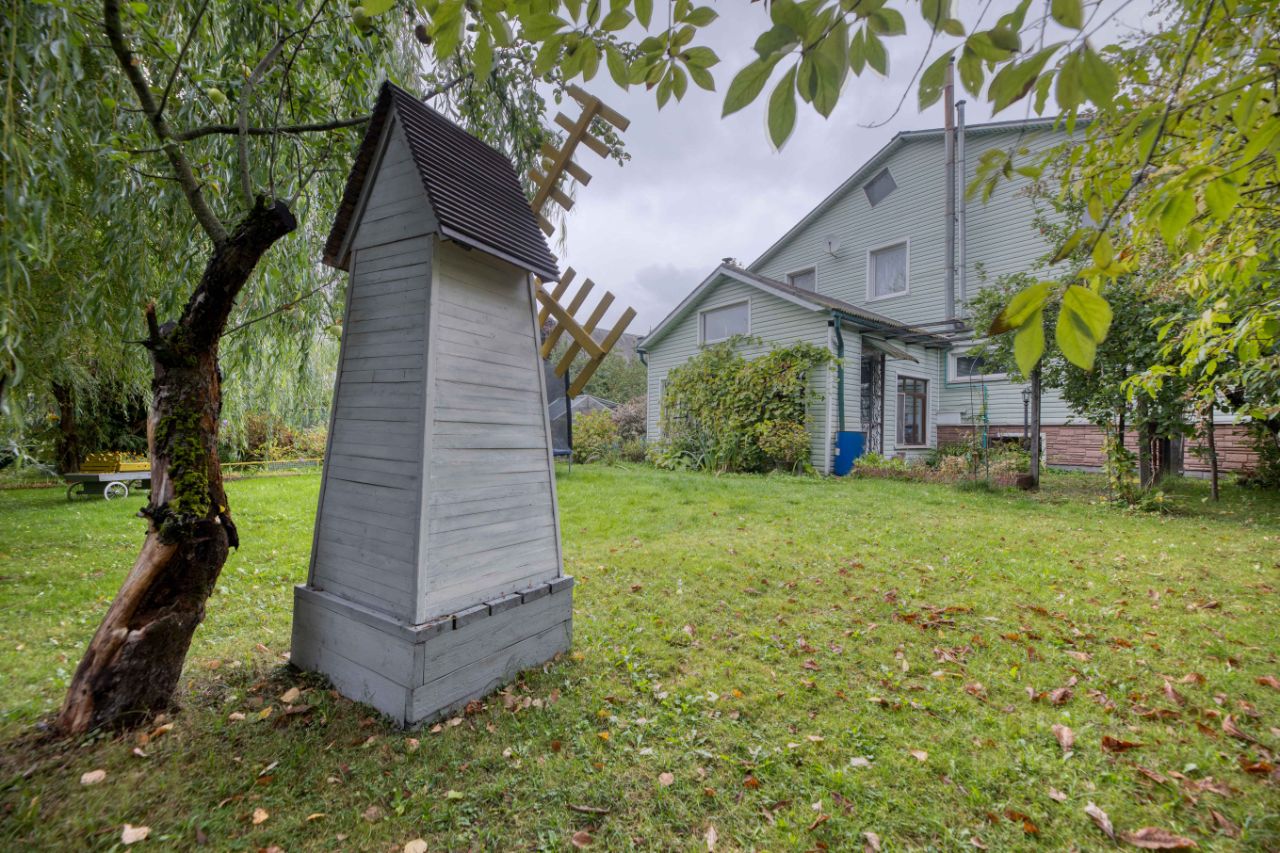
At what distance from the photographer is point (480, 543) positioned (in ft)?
9.39

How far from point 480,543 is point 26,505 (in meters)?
10.6

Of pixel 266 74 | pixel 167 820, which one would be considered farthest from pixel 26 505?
pixel 167 820

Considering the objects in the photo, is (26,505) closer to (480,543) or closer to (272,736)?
(272,736)

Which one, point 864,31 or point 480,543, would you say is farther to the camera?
point 480,543

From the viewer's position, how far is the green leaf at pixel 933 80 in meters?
1.09

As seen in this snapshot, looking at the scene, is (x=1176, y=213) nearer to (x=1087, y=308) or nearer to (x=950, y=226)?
(x=1087, y=308)

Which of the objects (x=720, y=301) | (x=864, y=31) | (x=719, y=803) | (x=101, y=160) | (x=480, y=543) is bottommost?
(x=719, y=803)

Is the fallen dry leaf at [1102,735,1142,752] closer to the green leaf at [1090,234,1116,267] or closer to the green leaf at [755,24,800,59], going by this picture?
the green leaf at [1090,234,1116,267]

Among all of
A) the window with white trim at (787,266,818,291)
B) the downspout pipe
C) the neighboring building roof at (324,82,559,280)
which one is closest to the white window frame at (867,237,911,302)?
the window with white trim at (787,266,818,291)

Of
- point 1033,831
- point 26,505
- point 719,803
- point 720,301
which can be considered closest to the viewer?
point 1033,831

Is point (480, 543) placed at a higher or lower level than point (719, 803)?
higher

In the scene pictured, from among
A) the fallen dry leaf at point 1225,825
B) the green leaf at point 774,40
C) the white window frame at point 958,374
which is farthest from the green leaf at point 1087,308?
the white window frame at point 958,374

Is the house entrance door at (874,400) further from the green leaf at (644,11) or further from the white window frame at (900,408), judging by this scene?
the green leaf at (644,11)

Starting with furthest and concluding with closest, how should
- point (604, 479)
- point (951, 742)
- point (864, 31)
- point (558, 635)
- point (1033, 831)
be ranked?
point (604, 479), point (558, 635), point (951, 742), point (1033, 831), point (864, 31)
